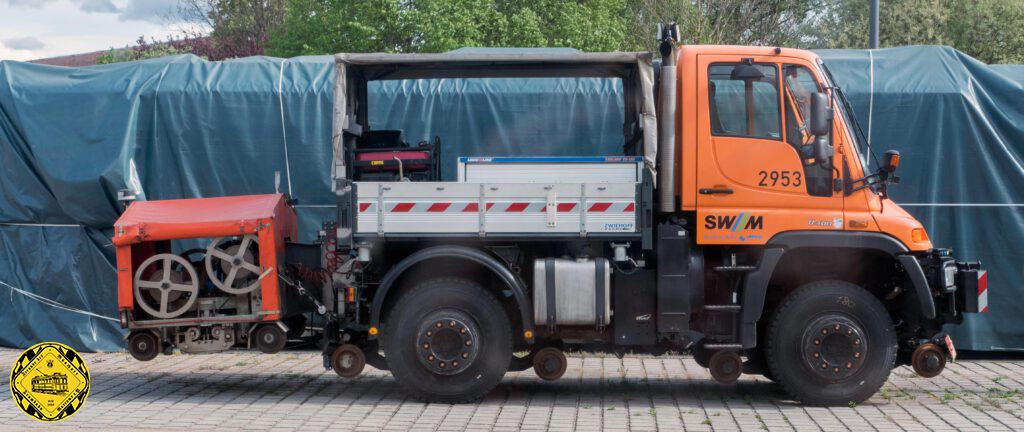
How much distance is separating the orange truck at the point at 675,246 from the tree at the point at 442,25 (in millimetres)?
20878

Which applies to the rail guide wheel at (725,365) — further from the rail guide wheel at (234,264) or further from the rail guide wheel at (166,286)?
the rail guide wheel at (166,286)

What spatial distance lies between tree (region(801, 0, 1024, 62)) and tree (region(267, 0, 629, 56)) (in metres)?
9.76

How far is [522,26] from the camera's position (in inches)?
1228

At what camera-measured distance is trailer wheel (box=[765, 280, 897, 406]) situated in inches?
331

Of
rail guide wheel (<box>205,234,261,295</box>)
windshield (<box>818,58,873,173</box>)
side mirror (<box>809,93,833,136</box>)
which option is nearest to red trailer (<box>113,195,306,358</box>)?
rail guide wheel (<box>205,234,261,295</box>)

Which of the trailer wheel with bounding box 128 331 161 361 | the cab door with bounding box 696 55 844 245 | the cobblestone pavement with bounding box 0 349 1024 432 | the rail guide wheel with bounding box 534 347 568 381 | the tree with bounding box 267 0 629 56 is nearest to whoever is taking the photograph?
the cobblestone pavement with bounding box 0 349 1024 432

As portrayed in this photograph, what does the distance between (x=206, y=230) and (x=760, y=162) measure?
427 cm

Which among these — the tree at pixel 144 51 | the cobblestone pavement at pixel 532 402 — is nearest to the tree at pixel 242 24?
the tree at pixel 144 51

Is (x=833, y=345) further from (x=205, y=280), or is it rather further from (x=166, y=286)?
(x=166, y=286)

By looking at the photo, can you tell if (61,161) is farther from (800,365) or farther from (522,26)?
(522,26)

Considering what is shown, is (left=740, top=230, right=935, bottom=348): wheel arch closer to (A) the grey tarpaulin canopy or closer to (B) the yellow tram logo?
(A) the grey tarpaulin canopy

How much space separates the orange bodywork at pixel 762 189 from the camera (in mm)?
8453

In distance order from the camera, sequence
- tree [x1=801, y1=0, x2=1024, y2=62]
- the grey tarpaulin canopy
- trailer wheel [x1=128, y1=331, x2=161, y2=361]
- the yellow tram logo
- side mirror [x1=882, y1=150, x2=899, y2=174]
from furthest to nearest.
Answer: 1. tree [x1=801, y1=0, x2=1024, y2=62]
2. trailer wheel [x1=128, y1=331, x2=161, y2=361]
3. the grey tarpaulin canopy
4. side mirror [x1=882, y1=150, x2=899, y2=174]
5. the yellow tram logo

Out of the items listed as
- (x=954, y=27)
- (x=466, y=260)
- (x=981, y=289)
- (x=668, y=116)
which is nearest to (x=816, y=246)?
(x=981, y=289)
